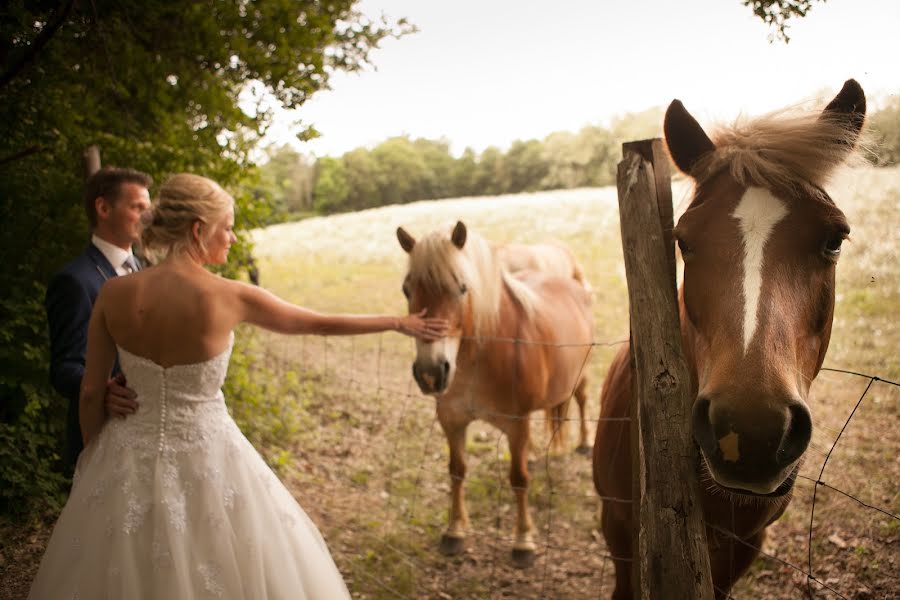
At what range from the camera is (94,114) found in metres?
4.10

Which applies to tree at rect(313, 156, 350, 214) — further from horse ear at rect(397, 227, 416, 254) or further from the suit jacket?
the suit jacket

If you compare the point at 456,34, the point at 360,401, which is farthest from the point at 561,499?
the point at 456,34

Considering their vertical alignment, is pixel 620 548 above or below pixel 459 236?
below

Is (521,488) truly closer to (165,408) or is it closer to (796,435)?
(165,408)

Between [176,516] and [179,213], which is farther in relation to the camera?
[179,213]

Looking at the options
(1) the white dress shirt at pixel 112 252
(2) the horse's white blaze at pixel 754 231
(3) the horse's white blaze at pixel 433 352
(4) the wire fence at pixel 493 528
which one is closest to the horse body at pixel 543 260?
(4) the wire fence at pixel 493 528

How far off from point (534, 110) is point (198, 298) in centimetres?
5239

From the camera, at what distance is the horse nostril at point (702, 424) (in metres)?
1.36

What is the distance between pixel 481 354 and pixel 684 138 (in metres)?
2.41

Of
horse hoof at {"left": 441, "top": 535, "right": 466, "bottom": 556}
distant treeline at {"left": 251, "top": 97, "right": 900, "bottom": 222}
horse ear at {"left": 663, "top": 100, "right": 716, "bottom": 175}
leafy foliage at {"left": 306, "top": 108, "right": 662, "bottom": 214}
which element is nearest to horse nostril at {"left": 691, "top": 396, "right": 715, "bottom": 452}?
horse ear at {"left": 663, "top": 100, "right": 716, "bottom": 175}

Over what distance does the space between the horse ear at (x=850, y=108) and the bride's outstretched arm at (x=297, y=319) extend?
190 cm

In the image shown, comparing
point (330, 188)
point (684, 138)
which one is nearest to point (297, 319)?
point (684, 138)

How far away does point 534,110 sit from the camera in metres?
50.2

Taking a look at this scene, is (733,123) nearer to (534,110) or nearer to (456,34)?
(456,34)
